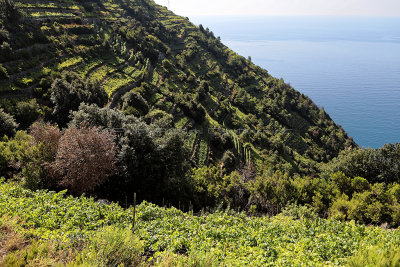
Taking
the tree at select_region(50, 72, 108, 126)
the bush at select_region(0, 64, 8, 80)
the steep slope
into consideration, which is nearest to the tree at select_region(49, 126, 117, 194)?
the tree at select_region(50, 72, 108, 126)

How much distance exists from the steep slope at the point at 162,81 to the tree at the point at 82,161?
894 inches

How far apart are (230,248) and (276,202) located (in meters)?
14.8

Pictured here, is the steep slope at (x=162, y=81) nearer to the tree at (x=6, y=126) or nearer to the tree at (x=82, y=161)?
the tree at (x=6, y=126)

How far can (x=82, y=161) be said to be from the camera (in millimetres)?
18359

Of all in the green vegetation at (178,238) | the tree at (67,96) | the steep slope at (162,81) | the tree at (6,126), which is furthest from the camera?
the steep slope at (162,81)

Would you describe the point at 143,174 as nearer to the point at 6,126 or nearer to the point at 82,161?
the point at 82,161

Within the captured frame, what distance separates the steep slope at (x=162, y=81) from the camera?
1725 inches

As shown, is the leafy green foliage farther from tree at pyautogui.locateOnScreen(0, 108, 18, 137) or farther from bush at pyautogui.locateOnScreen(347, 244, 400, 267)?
tree at pyautogui.locateOnScreen(0, 108, 18, 137)

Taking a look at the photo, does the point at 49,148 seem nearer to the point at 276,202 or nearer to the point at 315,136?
the point at 276,202

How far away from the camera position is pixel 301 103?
107812 mm

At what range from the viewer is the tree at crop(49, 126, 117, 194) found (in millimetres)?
17984

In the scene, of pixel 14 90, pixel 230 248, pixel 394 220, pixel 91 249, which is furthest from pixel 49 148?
pixel 394 220

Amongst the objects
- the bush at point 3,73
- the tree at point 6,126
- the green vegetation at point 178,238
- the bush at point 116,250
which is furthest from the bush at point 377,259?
the bush at point 3,73

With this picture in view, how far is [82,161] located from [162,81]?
52416mm
